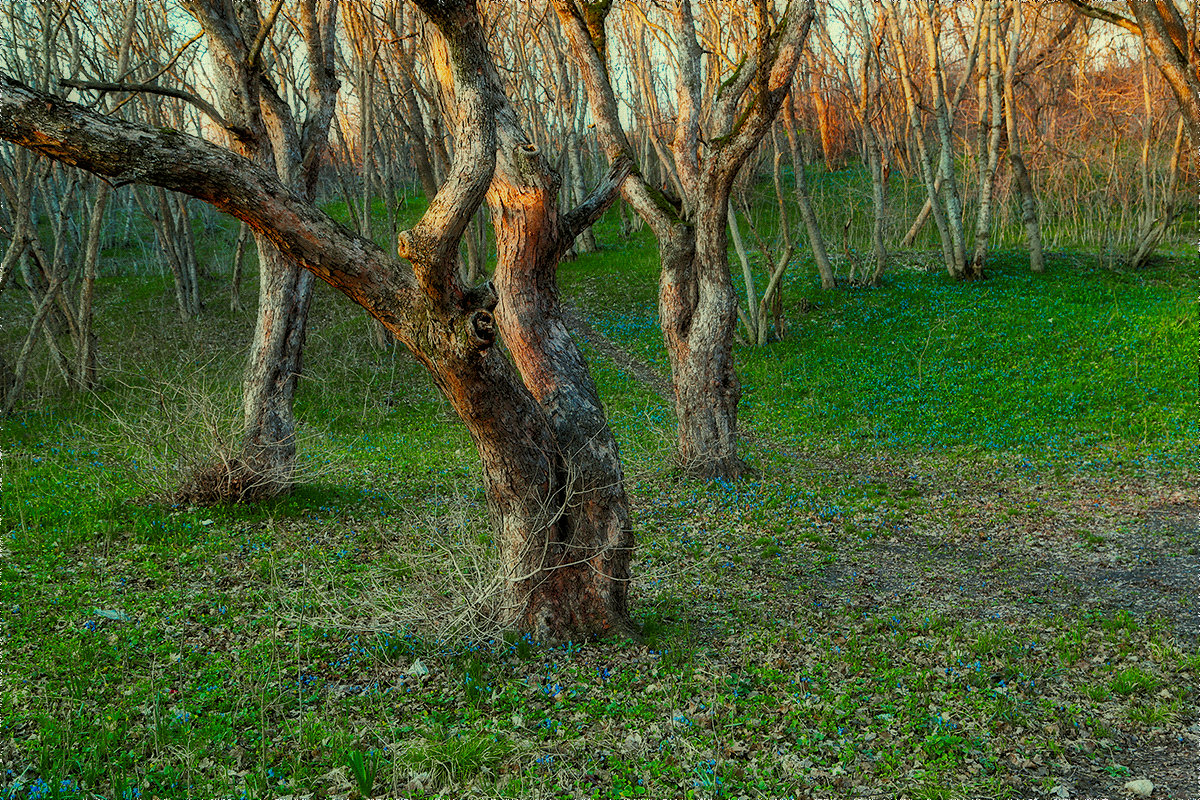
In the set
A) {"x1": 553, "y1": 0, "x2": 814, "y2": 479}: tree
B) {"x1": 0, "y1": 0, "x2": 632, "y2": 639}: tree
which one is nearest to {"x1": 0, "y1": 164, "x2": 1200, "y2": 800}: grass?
{"x1": 0, "y1": 0, "x2": 632, "y2": 639}: tree

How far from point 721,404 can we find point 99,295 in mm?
24360

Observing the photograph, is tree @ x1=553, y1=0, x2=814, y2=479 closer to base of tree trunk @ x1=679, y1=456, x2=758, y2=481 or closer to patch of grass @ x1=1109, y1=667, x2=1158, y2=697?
base of tree trunk @ x1=679, y1=456, x2=758, y2=481

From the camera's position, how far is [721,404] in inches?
401

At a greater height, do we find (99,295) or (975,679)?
(99,295)

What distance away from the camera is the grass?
4125 millimetres

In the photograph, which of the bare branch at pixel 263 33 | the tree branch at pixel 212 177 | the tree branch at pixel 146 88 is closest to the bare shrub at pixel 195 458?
the tree branch at pixel 146 88

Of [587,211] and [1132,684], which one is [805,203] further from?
[1132,684]

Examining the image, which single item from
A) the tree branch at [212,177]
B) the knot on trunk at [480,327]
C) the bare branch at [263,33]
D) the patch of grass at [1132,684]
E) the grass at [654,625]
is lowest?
the patch of grass at [1132,684]

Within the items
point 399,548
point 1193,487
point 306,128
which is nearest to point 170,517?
point 399,548

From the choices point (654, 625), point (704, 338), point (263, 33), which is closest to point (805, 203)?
point (704, 338)

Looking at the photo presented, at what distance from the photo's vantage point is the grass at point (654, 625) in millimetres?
4125

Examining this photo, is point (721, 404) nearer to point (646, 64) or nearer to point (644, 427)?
point (644, 427)

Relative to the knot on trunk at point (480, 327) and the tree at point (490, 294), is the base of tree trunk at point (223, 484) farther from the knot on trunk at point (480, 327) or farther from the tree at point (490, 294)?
the knot on trunk at point (480, 327)

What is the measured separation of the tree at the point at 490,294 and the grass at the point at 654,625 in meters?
0.47
